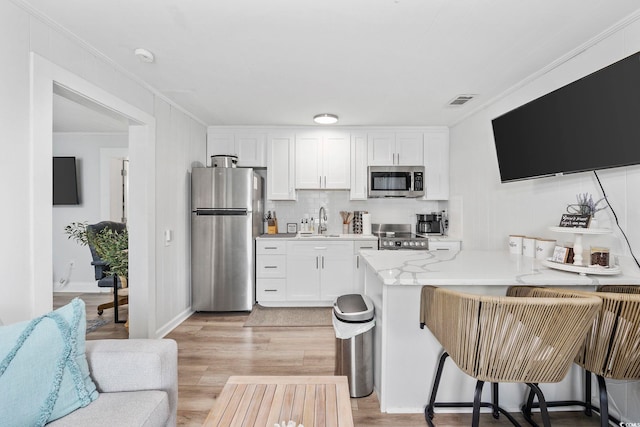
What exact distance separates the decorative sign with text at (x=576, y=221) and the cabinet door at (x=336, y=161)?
265cm

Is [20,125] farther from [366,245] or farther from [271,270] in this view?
[366,245]

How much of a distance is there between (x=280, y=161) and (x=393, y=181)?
152 centimetres

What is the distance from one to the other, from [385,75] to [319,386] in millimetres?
2352

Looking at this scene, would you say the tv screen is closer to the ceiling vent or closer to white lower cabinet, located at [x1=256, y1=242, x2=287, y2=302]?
white lower cabinet, located at [x1=256, y1=242, x2=287, y2=302]

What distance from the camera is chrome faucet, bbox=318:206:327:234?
15.6 ft

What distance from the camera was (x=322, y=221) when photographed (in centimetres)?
477

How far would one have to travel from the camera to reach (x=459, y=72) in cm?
274

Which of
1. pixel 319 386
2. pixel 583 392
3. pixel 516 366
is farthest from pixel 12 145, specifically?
pixel 583 392

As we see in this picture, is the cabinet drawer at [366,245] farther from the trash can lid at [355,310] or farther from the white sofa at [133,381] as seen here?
the white sofa at [133,381]

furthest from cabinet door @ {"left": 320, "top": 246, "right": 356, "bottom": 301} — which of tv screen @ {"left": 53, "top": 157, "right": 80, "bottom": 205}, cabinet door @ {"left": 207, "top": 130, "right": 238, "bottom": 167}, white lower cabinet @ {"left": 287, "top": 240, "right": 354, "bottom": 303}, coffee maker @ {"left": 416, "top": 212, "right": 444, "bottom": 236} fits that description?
tv screen @ {"left": 53, "top": 157, "right": 80, "bottom": 205}

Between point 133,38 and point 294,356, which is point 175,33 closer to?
point 133,38

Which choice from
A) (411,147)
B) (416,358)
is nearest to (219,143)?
(411,147)

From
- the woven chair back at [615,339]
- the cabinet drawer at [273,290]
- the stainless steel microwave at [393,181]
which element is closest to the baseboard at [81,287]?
the cabinet drawer at [273,290]

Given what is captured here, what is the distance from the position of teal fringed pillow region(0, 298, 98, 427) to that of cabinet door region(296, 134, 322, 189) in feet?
10.9
